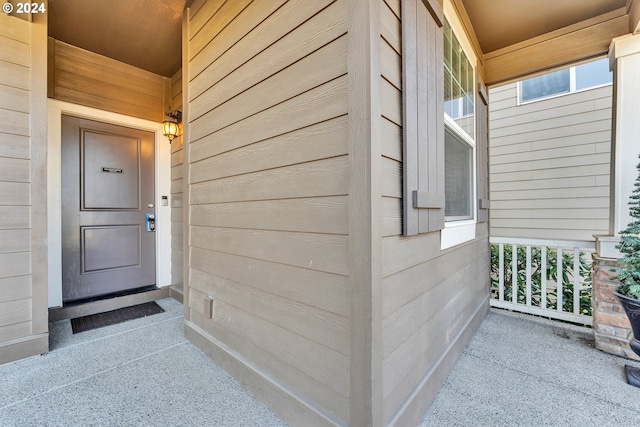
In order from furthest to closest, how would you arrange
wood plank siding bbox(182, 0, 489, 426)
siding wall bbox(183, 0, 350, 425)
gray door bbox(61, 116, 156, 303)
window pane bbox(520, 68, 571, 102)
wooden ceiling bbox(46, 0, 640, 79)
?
window pane bbox(520, 68, 571, 102)
gray door bbox(61, 116, 156, 303)
wooden ceiling bbox(46, 0, 640, 79)
siding wall bbox(183, 0, 350, 425)
wood plank siding bbox(182, 0, 489, 426)

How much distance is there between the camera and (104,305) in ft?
9.30

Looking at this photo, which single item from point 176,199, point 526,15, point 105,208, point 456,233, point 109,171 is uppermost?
point 526,15

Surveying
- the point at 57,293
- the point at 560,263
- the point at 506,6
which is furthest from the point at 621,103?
the point at 57,293

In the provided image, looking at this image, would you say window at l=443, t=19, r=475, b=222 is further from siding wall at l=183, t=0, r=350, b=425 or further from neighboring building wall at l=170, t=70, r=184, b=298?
neighboring building wall at l=170, t=70, r=184, b=298

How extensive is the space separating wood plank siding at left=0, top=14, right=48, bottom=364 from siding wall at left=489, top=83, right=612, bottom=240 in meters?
5.23

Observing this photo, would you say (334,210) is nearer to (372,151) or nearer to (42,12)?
(372,151)

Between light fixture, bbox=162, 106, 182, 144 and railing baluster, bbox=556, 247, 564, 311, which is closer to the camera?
railing baluster, bbox=556, 247, 564, 311

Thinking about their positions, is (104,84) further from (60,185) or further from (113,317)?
(113,317)

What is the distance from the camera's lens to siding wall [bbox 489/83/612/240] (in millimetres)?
3463

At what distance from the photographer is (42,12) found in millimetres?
2020

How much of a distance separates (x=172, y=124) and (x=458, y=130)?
3090mm

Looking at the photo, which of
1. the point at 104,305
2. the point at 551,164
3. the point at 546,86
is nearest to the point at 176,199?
the point at 104,305

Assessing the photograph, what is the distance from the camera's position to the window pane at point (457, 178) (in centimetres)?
193

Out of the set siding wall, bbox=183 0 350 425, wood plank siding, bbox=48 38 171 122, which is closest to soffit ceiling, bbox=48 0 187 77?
wood plank siding, bbox=48 38 171 122
